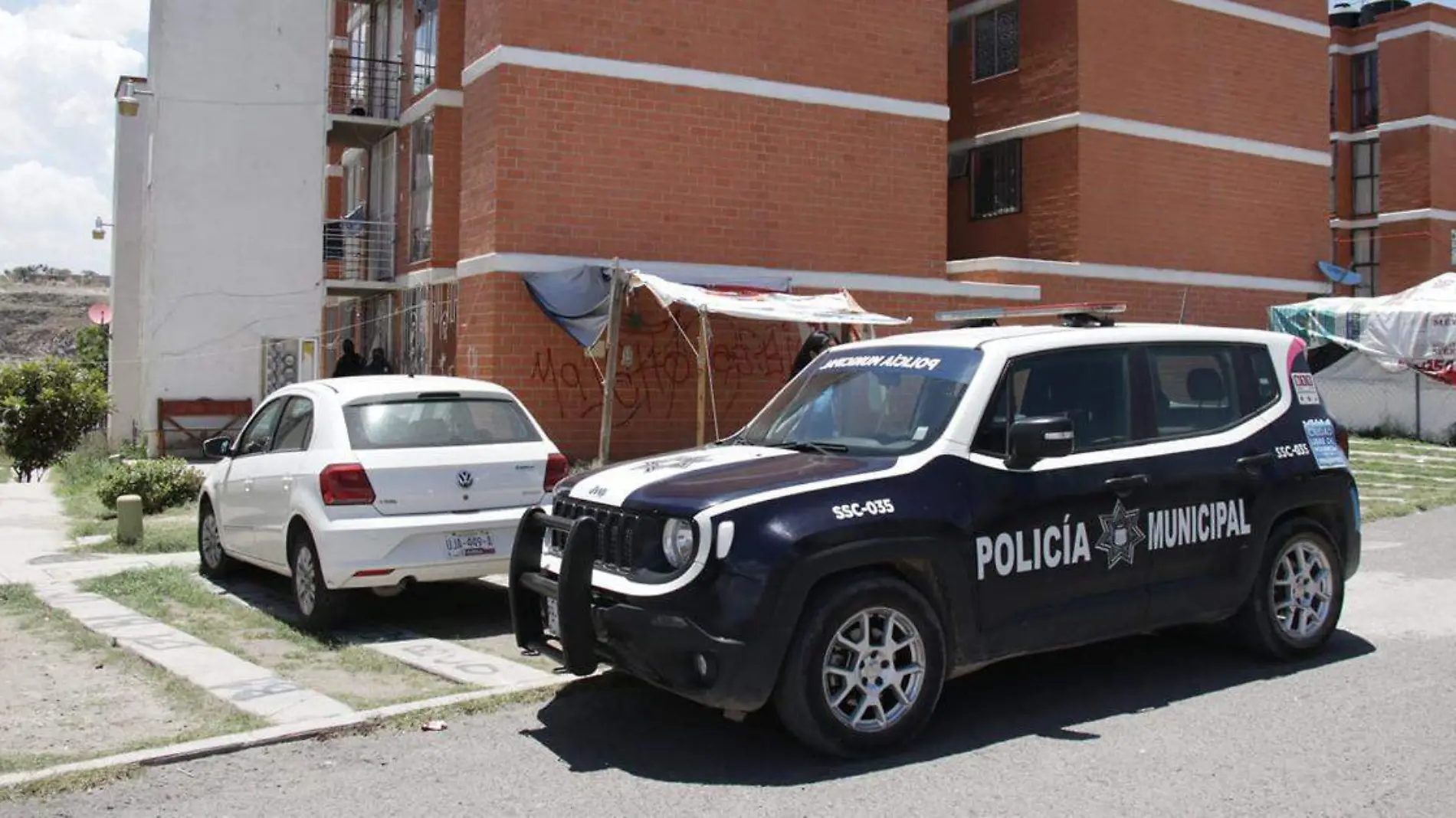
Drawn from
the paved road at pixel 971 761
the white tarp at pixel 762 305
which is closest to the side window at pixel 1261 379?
the paved road at pixel 971 761

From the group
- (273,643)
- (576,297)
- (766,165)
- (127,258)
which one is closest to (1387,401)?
(766,165)

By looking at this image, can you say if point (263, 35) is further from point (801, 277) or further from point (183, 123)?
point (801, 277)

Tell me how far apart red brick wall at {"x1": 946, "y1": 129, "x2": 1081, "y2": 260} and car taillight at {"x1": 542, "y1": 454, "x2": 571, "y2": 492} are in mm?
16847

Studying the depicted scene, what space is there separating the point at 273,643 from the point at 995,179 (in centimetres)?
2013

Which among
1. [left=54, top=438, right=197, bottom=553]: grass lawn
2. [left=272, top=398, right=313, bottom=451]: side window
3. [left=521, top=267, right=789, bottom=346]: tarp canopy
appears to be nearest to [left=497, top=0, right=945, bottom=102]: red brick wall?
[left=521, top=267, right=789, bottom=346]: tarp canopy

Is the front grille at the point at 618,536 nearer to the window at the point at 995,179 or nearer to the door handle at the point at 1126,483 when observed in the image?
the door handle at the point at 1126,483

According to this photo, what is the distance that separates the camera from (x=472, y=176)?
18.9m

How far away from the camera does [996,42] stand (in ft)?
82.8

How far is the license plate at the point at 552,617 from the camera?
555 centimetres

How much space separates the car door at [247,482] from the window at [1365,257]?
32920 mm

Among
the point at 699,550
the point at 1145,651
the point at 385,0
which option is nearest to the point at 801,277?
the point at 385,0

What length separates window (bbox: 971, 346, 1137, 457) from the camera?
5.96 m

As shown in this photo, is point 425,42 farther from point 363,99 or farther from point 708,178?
point 708,178

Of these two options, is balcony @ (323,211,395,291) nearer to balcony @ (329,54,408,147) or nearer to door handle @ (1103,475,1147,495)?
balcony @ (329,54,408,147)
